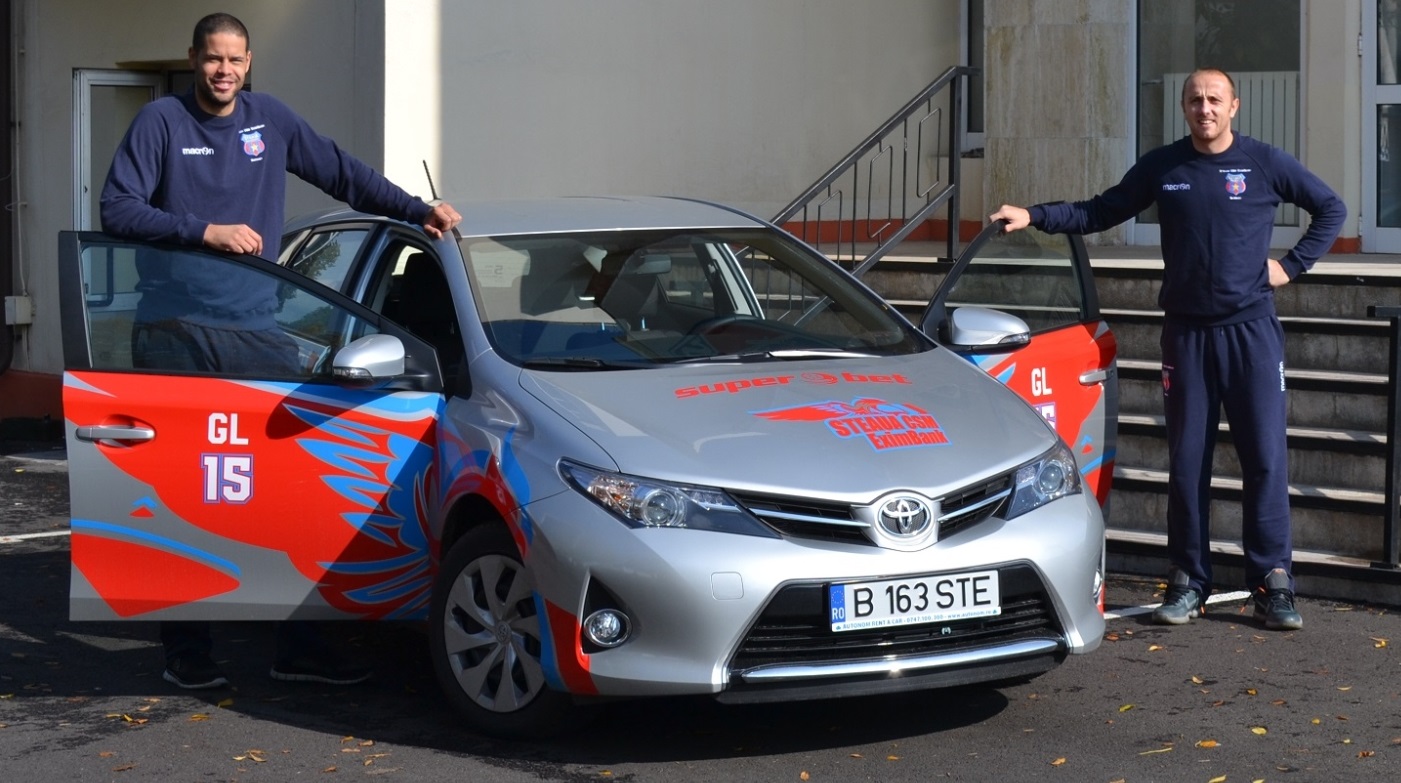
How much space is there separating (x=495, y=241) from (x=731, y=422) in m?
1.33

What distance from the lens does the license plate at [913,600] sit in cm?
468

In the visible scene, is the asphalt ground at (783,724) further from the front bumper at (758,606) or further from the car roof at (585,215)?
the car roof at (585,215)

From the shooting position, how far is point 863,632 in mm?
4715

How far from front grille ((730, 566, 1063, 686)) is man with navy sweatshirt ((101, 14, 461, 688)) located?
178 cm

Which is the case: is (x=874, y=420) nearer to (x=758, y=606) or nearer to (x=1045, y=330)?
(x=758, y=606)

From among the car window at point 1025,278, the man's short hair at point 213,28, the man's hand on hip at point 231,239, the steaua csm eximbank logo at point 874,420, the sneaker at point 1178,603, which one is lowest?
the sneaker at point 1178,603

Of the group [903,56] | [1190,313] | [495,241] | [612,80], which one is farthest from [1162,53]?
[495,241]

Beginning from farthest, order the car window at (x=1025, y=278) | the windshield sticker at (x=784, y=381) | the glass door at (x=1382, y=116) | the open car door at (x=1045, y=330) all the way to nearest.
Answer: the glass door at (x=1382, y=116)
the car window at (x=1025, y=278)
the open car door at (x=1045, y=330)
the windshield sticker at (x=784, y=381)

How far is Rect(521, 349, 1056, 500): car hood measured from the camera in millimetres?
4766

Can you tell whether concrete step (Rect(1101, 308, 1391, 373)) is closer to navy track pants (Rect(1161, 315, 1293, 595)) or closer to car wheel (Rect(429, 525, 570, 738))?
navy track pants (Rect(1161, 315, 1293, 595))

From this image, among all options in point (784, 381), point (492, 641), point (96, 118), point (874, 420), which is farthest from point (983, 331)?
point (96, 118)

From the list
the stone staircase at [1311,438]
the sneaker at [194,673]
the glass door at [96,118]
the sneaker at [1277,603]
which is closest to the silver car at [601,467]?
the sneaker at [194,673]

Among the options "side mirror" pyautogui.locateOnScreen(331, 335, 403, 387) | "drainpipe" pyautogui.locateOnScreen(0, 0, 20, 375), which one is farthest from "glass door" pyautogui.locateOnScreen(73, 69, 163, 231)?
"side mirror" pyautogui.locateOnScreen(331, 335, 403, 387)

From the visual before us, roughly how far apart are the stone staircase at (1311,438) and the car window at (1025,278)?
45.6 inches
